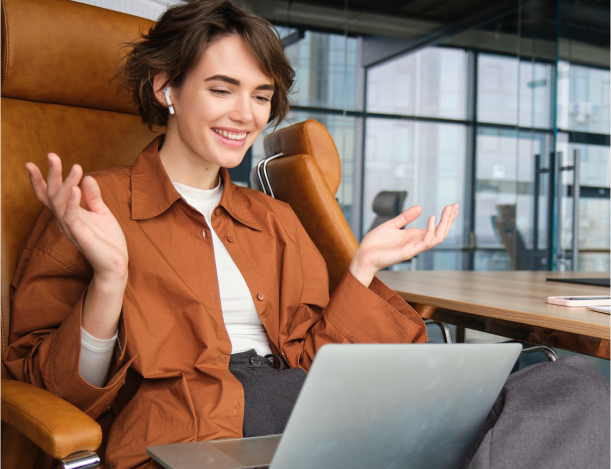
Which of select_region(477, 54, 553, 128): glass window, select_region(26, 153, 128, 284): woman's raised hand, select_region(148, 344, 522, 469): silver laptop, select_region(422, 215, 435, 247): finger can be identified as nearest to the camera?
select_region(148, 344, 522, 469): silver laptop

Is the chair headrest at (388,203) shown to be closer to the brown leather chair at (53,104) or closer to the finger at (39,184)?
the brown leather chair at (53,104)

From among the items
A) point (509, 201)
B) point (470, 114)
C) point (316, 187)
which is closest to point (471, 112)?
point (470, 114)

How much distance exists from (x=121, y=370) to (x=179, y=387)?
0.34ft

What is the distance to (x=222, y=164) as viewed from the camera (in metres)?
1.13

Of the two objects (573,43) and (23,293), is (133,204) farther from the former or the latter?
(573,43)

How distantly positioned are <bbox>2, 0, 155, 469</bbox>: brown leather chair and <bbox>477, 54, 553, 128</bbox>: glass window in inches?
178

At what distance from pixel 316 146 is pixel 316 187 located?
14 cm

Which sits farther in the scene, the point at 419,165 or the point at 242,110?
the point at 419,165

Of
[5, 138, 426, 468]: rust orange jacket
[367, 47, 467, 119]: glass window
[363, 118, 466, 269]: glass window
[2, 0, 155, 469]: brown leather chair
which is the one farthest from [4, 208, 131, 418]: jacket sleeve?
[367, 47, 467, 119]: glass window

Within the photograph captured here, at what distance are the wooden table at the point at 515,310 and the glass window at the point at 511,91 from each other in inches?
159

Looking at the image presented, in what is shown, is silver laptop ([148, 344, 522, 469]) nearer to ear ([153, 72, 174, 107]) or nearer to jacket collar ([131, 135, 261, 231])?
jacket collar ([131, 135, 261, 231])

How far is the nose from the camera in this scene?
1118 mm

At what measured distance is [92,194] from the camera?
78 centimetres

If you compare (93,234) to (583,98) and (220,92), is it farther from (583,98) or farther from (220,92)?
(583,98)
